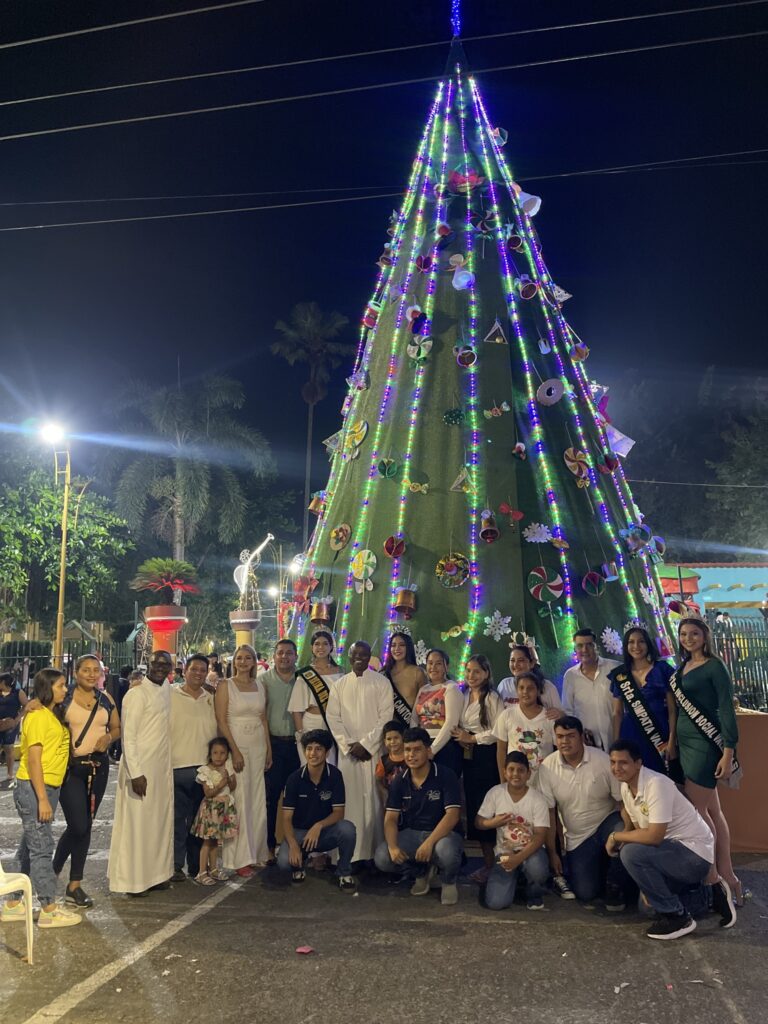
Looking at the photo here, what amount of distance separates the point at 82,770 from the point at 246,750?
131 centimetres

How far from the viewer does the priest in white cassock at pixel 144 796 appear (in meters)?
5.48

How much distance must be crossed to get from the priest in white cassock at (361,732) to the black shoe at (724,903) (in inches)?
94.2

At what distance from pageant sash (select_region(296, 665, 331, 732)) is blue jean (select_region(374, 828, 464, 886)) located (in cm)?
109

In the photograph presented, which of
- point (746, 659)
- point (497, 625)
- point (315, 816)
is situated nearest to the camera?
point (315, 816)

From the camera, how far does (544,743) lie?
18.8ft

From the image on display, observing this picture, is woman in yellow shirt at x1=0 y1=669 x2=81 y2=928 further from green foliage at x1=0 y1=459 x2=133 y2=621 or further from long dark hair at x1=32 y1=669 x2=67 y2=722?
green foliage at x1=0 y1=459 x2=133 y2=621

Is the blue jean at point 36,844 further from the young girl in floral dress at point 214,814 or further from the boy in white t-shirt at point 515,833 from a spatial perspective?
the boy in white t-shirt at point 515,833

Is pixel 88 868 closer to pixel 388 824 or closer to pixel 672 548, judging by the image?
pixel 388 824

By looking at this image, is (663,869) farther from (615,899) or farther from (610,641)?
(610,641)

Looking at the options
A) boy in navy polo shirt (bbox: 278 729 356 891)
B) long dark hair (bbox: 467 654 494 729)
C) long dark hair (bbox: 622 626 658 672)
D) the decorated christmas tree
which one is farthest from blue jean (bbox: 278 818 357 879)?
the decorated christmas tree

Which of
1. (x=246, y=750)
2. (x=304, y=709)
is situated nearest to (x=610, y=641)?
(x=304, y=709)

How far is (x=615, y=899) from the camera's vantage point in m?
5.16

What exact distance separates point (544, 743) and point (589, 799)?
0.53 meters

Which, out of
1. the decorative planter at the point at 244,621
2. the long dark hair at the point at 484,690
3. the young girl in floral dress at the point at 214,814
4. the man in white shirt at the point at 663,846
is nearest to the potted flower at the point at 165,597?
the decorative planter at the point at 244,621
